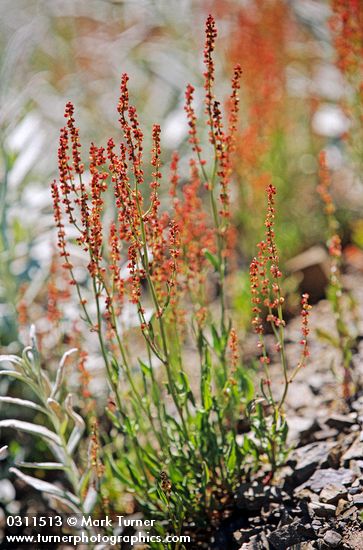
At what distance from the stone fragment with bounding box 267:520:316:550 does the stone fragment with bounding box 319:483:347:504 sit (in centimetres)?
11

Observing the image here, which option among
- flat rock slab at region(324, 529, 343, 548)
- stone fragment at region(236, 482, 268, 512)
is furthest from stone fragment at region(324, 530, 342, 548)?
stone fragment at region(236, 482, 268, 512)

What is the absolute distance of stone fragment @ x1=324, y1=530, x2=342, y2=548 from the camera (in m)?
1.69

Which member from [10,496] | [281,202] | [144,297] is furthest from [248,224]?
[10,496]

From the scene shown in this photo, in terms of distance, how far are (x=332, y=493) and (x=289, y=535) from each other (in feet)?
0.63

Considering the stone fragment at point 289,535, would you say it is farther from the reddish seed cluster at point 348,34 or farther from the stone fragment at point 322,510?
the reddish seed cluster at point 348,34

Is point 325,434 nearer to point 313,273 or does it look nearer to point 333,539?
point 333,539

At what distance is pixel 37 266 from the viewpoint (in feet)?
9.51

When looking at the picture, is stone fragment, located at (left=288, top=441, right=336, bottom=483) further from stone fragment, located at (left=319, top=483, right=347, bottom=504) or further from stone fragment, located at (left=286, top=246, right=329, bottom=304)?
stone fragment, located at (left=286, top=246, right=329, bottom=304)

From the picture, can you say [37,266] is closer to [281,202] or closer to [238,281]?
[238,281]

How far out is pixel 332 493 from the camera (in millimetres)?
1853

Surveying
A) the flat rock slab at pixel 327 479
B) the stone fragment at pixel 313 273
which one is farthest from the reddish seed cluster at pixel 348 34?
the flat rock slab at pixel 327 479

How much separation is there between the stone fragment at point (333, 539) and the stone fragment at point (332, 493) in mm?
134

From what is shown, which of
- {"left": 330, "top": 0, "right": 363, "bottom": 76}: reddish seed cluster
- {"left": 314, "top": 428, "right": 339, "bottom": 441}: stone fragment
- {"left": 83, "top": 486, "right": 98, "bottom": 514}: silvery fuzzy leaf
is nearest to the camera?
→ {"left": 83, "top": 486, "right": 98, "bottom": 514}: silvery fuzzy leaf

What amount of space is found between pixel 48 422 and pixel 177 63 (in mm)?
2687
